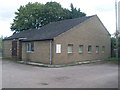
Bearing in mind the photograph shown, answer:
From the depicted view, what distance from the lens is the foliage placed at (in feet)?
130

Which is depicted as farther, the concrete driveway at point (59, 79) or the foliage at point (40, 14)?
the foliage at point (40, 14)

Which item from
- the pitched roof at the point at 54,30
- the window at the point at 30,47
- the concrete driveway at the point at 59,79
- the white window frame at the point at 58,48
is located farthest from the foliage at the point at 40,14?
the concrete driveway at the point at 59,79

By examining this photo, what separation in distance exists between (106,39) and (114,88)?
2147 cm

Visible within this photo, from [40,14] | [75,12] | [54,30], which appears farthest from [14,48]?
[75,12]

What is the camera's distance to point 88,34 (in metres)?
24.6

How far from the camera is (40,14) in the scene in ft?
131

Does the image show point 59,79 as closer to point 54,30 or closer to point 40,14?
point 54,30

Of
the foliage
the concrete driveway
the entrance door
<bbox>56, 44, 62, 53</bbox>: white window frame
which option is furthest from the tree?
the concrete driveway

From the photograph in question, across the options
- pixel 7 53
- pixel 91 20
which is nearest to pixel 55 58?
pixel 91 20

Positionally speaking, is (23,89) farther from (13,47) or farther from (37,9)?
(37,9)

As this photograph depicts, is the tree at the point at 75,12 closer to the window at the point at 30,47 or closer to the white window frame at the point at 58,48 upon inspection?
the window at the point at 30,47

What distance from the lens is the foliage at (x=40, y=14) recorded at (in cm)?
3962

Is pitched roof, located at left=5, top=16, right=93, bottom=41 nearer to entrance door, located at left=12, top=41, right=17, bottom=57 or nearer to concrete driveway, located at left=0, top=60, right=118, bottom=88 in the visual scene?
entrance door, located at left=12, top=41, right=17, bottom=57

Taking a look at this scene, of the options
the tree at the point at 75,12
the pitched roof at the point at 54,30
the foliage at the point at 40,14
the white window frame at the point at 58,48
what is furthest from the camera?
the tree at the point at 75,12
